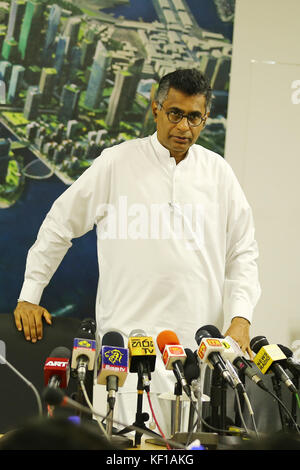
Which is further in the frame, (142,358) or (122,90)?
(122,90)

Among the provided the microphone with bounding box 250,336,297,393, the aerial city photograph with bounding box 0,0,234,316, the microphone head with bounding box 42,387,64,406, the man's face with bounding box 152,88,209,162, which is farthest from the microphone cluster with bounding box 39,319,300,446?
the aerial city photograph with bounding box 0,0,234,316

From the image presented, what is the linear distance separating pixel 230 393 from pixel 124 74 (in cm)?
205

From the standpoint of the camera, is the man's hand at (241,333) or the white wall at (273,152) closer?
the man's hand at (241,333)

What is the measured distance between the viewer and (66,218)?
3.11 metres

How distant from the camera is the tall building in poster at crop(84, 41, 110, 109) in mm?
3840

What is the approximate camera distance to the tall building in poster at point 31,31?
3725 mm

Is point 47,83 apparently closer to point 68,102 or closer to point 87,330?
point 68,102

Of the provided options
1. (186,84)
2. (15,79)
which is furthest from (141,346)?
(15,79)

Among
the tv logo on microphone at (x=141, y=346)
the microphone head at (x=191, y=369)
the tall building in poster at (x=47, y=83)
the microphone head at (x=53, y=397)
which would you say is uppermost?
the tall building in poster at (x=47, y=83)

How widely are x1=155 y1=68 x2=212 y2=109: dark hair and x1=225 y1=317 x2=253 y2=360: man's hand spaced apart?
1.02 meters

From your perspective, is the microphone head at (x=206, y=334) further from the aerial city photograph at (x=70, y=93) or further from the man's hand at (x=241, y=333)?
the aerial city photograph at (x=70, y=93)

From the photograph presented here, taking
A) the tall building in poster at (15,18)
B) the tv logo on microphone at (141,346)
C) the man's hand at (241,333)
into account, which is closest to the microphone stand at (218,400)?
the tv logo on microphone at (141,346)

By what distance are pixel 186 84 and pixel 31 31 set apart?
1.28 metres

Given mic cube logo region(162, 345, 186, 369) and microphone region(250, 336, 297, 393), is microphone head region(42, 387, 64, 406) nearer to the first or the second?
mic cube logo region(162, 345, 186, 369)
